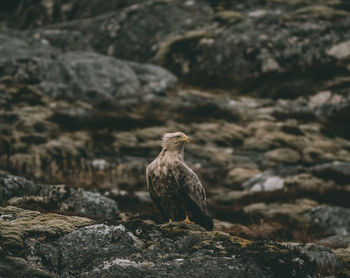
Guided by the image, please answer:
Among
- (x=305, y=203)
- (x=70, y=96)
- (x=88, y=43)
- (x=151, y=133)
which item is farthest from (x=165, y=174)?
(x=88, y=43)

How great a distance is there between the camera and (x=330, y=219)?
1329 centimetres

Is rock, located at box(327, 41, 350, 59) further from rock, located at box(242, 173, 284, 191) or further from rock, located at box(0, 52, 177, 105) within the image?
rock, located at box(242, 173, 284, 191)

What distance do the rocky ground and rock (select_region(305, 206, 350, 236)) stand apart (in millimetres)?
52

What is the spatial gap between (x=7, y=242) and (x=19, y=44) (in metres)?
28.4

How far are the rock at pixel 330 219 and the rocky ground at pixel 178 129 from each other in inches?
2.1

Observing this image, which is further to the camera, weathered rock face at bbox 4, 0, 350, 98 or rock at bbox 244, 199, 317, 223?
weathered rock face at bbox 4, 0, 350, 98

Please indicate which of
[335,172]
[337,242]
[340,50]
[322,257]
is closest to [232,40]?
[340,50]

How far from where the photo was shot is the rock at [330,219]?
12.9 meters

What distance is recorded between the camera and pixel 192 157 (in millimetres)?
21000

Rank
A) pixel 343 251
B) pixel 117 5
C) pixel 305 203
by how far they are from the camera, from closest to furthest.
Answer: pixel 343 251 → pixel 305 203 → pixel 117 5

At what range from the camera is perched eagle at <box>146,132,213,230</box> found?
7.97 meters

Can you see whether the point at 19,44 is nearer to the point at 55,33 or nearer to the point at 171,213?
the point at 55,33

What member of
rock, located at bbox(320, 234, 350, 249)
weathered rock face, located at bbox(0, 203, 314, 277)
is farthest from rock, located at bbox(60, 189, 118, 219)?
rock, located at bbox(320, 234, 350, 249)

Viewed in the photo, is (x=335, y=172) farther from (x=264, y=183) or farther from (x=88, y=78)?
(x=88, y=78)
